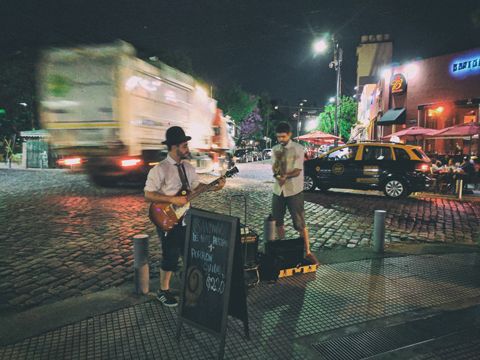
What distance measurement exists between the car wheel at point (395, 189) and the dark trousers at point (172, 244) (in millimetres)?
9644

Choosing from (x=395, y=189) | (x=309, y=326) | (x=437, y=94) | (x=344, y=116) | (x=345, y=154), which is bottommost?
(x=309, y=326)

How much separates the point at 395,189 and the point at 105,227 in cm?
893

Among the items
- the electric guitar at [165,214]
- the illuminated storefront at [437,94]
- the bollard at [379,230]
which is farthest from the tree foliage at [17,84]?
the bollard at [379,230]

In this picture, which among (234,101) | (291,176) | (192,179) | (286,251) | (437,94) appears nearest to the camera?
(192,179)

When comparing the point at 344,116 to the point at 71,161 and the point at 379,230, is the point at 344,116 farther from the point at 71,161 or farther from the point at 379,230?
the point at 379,230

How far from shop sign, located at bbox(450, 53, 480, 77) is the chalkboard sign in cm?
2045

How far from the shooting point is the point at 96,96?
410 inches

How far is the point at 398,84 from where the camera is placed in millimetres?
22422

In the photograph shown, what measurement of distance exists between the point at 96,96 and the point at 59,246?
18.9ft

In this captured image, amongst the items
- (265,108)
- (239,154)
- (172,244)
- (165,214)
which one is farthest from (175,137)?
(265,108)

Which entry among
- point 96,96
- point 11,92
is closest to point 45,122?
point 96,96

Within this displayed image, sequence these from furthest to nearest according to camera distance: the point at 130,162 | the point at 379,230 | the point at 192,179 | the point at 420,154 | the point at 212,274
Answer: the point at 420,154 < the point at 130,162 < the point at 379,230 < the point at 192,179 < the point at 212,274

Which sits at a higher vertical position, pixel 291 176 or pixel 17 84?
pixel 17 84

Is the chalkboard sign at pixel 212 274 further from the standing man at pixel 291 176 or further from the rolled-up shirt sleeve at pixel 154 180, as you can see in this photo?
the standing man at pixel 291 176
